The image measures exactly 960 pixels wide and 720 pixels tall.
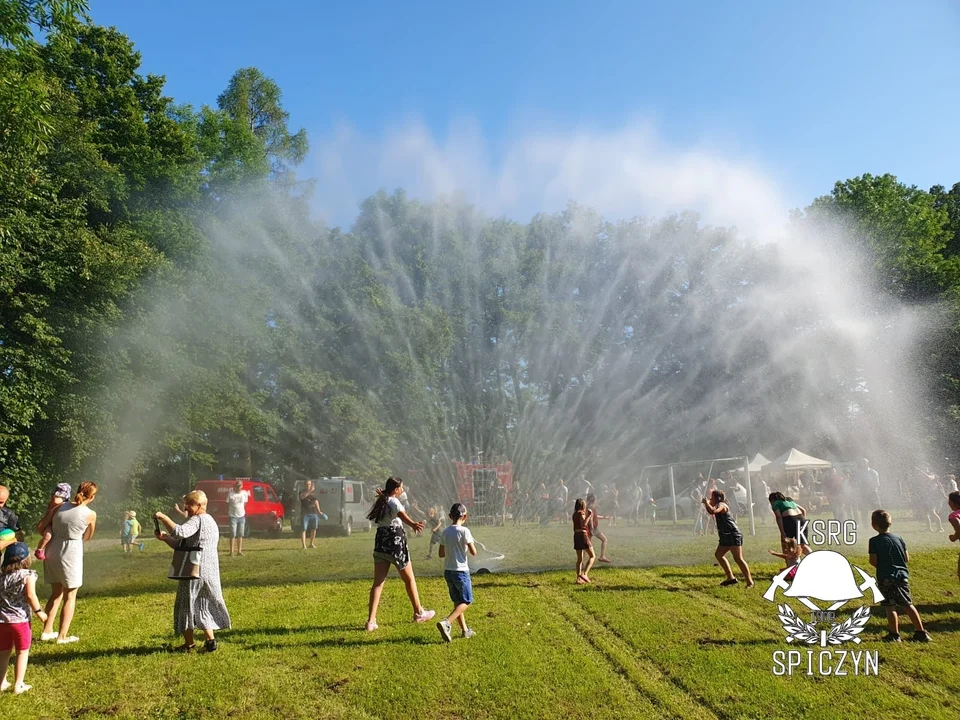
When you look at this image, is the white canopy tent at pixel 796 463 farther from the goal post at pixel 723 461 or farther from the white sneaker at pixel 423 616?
the white sneaker at pixel 423 616

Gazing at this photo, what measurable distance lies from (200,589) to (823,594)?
8.31 m

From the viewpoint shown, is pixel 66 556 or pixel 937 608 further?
pixel 937 608

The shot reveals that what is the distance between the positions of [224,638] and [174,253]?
21.6 metres

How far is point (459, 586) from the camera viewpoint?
7836 millimetres

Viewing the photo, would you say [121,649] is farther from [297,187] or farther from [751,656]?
[297,187]

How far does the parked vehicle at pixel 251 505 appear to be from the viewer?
913 inches

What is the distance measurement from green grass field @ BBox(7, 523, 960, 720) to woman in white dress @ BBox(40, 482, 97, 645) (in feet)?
0.99

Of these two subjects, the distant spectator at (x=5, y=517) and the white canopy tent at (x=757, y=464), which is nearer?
the distant spectator at (x=5, y=517)

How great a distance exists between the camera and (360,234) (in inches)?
1181

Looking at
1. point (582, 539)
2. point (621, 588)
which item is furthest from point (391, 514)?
point (582, 539)

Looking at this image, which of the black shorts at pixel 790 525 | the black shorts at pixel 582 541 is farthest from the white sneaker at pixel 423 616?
the black shorts at pixel 790 525

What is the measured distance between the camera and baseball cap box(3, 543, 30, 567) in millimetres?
6066

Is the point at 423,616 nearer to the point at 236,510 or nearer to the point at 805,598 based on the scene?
the point at 805,598

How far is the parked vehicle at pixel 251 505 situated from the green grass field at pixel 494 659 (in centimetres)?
1146
